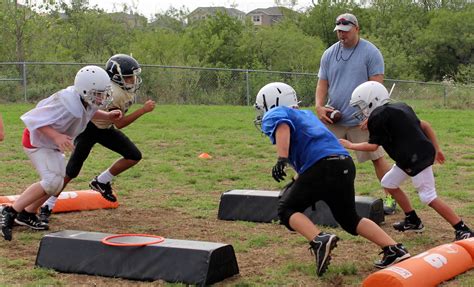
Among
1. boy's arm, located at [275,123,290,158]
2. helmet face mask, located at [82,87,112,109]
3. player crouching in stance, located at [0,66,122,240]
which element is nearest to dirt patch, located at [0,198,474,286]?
player crouching in stance, located at [0,66,122,240]

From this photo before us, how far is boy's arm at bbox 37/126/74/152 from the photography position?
22.1ft

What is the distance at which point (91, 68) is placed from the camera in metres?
7.05

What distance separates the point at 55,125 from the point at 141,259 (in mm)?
1977

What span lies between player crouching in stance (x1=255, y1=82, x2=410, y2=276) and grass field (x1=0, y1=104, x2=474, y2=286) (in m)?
0.36

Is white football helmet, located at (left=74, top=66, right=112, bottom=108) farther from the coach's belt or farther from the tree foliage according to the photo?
the tree foliage

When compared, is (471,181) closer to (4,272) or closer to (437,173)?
(437,173)

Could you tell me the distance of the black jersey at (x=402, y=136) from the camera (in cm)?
658

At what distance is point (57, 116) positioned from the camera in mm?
6922

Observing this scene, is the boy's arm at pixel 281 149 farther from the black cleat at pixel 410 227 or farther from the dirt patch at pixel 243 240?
the black cleat at pixel 410 227

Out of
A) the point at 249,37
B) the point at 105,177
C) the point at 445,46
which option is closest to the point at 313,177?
the point at 105,177

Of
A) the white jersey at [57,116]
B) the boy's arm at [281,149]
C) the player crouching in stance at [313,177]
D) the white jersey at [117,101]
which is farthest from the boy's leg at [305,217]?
the white jersey at [117,101]

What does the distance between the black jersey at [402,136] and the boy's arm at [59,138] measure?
289cm

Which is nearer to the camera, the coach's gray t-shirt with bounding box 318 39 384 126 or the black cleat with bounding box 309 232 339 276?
the black cleat with bounding box 309 232 339 276

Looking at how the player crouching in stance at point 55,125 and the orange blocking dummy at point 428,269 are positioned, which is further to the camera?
the player crouching in stance at point 55,125
